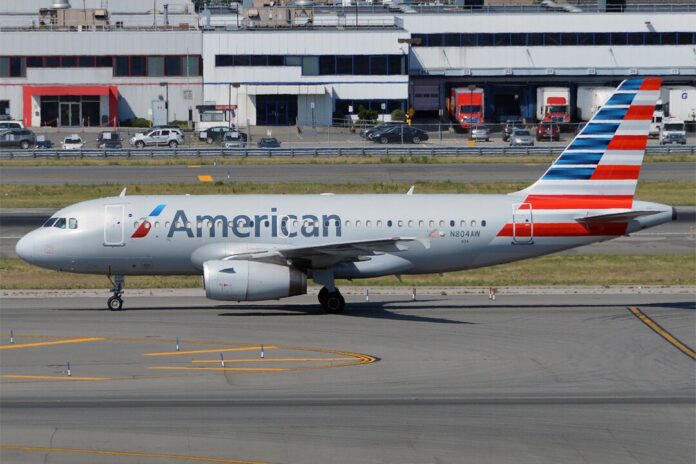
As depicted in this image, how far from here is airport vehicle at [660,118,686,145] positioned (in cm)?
9662

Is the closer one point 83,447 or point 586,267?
point 83,447

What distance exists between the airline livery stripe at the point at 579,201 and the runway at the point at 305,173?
108 feet

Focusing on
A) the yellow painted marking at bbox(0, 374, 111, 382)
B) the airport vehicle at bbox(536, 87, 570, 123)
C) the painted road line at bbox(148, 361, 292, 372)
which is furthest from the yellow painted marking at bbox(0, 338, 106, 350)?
the airport vehicle at bbox(536, 87, 570, 123)

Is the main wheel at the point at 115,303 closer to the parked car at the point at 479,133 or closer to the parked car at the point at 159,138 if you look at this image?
the parked car at the point at 159,138

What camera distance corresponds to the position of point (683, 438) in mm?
22844

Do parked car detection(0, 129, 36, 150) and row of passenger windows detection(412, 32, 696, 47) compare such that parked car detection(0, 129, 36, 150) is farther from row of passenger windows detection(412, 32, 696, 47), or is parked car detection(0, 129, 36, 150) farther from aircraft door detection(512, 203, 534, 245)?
aircraft door detection(512, 203, 534, 245)

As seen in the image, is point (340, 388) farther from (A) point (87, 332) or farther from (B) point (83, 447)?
(A) point (87, 332)

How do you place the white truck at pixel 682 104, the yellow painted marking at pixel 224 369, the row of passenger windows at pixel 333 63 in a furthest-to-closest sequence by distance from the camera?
1. the row of passenger windows at pixel 333 63
2. the white truck at pixel 682 104
3. the yellow painted marking at pixel 224 369

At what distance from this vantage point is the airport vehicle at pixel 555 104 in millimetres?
114250

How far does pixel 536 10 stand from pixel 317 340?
98.7m

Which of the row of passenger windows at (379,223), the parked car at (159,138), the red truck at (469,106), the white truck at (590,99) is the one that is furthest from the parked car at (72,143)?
the row of passenger windows at (379,223)

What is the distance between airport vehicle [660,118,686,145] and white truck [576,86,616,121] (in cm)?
1223

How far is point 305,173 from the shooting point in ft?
247

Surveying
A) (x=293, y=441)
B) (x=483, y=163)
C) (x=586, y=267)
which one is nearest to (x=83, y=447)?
(x=293, y=441)
